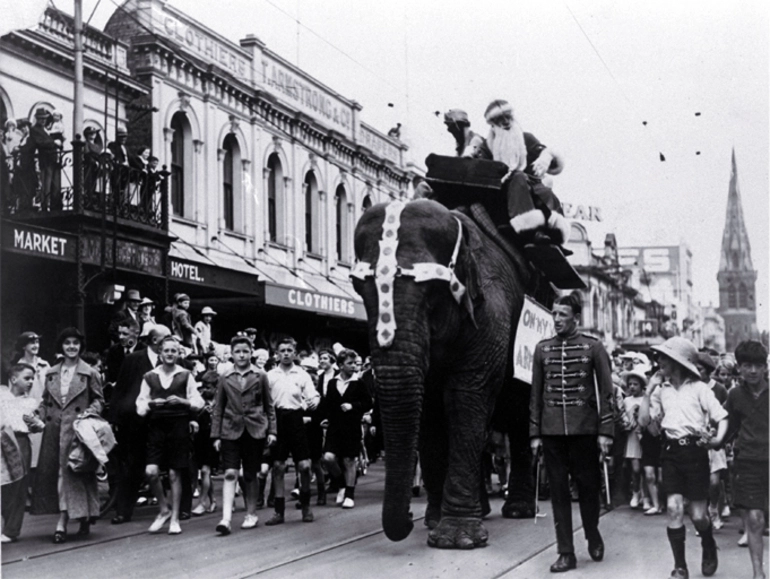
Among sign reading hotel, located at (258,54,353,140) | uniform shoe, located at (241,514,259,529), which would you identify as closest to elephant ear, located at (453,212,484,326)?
uniform shoe, located at (241,514,259,529)

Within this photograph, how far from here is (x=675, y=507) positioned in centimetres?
738

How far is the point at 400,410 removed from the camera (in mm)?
7961

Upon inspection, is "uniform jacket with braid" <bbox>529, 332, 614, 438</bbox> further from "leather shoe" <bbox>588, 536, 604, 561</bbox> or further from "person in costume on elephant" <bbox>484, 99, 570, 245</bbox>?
"person in costume on elephant" <bbox>484, 99, 570, 245</bbox>

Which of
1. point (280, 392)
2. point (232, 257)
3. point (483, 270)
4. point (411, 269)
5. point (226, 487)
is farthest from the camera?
point (232, 257)

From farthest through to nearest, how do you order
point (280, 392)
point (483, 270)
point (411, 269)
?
point (280, 392), point (483, 270), point (411, 269)

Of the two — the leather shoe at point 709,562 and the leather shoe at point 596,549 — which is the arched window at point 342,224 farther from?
the leather shoe at point 709,562

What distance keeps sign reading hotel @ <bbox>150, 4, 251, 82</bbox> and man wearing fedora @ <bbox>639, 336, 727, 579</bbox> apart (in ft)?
53.3

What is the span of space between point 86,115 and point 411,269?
13283 mm

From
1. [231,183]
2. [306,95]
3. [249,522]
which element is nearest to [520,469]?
[249,522]

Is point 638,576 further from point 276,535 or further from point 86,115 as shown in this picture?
point 86,115

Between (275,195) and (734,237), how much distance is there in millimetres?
16973

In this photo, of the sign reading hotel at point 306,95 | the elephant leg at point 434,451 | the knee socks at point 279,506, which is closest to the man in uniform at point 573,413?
the elephant leg at point 434,451

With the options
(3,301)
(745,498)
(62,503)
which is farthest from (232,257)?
(745,498)

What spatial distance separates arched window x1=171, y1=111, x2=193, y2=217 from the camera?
2277 cm
